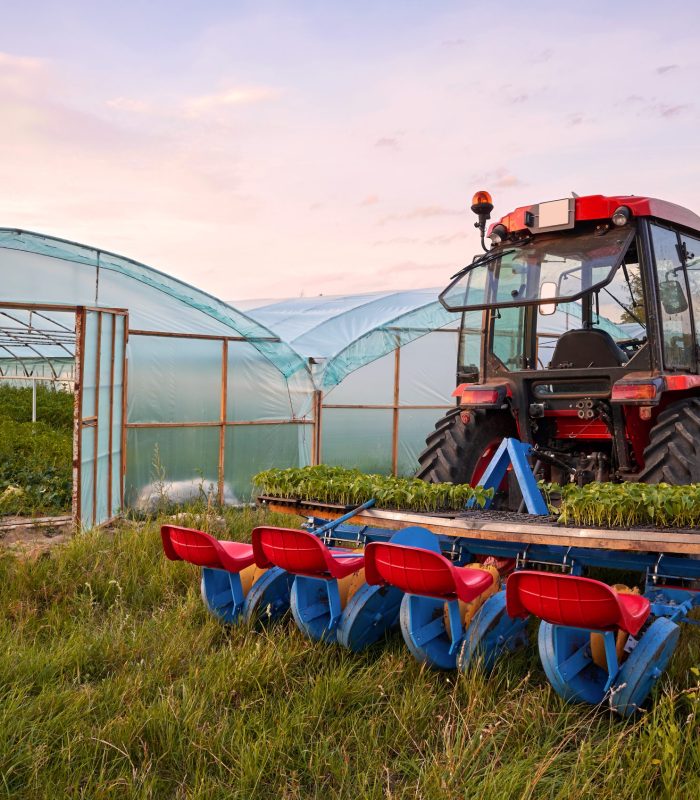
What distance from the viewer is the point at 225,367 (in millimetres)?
9750

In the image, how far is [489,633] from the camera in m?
3.49

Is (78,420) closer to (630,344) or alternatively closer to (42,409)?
(630,344)

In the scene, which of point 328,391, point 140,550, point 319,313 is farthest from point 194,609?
point 319,313

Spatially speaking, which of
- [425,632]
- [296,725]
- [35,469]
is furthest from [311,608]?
[35,469]

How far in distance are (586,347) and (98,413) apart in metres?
5.12

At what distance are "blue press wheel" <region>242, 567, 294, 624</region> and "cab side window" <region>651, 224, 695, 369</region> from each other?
2.72 meters

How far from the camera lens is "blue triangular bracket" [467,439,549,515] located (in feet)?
13.5

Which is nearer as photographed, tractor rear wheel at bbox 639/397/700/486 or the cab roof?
tractor rear wheel at bbox 639/397/700/486

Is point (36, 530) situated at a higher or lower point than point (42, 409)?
lower

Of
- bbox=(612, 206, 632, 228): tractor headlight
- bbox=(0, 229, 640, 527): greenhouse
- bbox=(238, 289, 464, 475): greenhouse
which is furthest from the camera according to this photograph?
bbox=(238, 289, 464, 475): greenhouse

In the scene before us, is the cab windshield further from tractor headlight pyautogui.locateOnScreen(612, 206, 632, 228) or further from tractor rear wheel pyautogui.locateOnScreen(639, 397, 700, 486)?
tractor rear wheel pyautogui.locateOnScreen(639, 397, 700, 486)

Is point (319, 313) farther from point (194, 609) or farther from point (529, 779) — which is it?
point (529, 779)

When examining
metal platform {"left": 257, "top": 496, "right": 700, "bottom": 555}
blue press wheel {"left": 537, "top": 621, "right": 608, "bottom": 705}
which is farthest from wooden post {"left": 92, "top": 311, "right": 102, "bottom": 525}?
blue press wheel {"left": 537, "top": 621, "right": 608, "bottom": 705}

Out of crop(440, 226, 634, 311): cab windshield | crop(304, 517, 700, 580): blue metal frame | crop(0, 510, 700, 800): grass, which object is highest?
crop(440, 226, 634, 311): cab windshield
